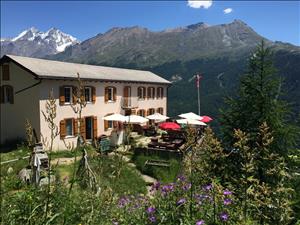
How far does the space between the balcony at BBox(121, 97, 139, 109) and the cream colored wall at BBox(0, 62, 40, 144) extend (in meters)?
9.51

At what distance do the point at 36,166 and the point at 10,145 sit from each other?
1300 centimetres

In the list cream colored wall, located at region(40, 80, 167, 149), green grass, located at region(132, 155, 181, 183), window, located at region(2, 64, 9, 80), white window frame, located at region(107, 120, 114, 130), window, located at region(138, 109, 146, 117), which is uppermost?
window, located at region(2, 64, 9, 80)

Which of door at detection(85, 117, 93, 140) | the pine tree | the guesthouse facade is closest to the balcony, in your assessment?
the guesthouse facade

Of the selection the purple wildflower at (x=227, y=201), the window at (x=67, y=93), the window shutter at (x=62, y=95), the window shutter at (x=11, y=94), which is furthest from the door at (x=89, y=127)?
the purple wildflower at (x=227, y=201)

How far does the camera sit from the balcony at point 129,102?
28359 millimetres

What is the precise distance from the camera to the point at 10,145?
21781mm

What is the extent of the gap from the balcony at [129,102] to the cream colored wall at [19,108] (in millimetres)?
9510

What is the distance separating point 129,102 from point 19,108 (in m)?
10.5

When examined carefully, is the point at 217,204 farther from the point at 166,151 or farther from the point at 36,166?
the point at 166,151

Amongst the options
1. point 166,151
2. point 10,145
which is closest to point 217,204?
point 166,151

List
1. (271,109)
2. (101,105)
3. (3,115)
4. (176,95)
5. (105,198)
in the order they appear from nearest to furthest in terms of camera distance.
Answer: (105,198)
(271,109)
(3,115)
(101,105)
(176,95)

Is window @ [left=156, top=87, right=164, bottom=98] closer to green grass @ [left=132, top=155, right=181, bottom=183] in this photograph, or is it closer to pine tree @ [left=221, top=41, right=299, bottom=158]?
green grass @ [left=132, top=155, right=181, bottom=183]

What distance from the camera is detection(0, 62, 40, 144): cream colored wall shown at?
2058 centimetres

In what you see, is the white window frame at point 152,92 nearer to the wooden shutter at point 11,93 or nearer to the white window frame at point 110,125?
the white window frame at point 110,125
